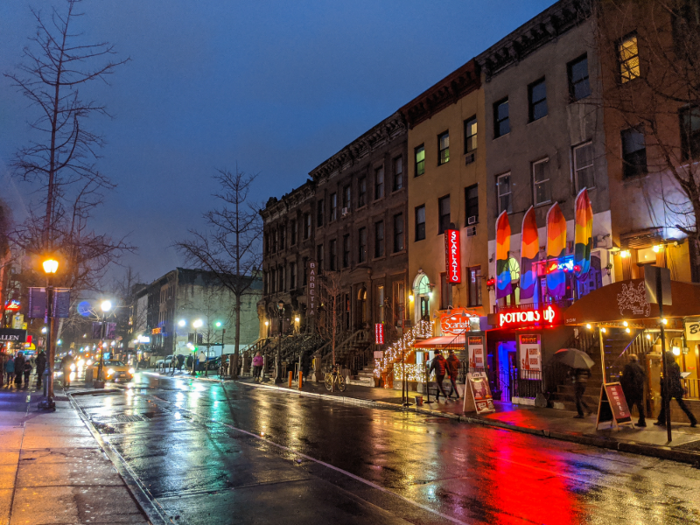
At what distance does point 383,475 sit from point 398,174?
24005 mm

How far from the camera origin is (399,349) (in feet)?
86.0

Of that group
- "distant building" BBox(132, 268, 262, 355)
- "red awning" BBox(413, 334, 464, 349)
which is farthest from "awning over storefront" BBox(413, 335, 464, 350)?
"distant building" BBox(132, 268, 262, 355)

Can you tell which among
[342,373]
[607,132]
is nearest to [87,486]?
[607,132]

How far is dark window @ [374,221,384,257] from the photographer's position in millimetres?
31719

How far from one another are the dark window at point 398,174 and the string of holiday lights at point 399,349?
27.6 feet

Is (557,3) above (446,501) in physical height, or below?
above

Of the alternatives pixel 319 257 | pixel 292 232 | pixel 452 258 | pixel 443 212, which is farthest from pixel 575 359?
pixel 292 232

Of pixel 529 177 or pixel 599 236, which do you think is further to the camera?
pixel 529 177

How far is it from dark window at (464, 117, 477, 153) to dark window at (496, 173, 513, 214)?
8.61ft

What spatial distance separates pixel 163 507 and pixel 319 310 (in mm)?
29529

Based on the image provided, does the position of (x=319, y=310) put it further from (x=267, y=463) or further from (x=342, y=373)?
(x=267, y=463)

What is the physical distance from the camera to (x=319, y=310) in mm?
36062

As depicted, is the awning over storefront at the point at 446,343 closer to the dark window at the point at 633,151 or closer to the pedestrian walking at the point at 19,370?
the dark window at the point at 633,151

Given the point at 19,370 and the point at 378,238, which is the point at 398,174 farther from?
the point at 19,370
